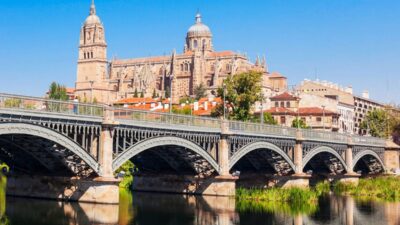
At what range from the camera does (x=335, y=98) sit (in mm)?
162375

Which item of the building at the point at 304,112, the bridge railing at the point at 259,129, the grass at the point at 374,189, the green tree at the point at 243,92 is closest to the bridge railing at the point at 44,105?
the bridge railing at the point at 259,129

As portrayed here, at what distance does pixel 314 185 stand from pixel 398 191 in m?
14.0

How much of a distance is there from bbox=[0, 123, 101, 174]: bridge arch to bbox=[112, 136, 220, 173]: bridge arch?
243cm

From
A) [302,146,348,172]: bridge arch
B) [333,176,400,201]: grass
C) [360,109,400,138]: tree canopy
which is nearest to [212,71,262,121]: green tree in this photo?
[302,146,348,172]: bridge arch

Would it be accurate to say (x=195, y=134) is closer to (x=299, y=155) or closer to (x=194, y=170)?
(x=194, y=170)

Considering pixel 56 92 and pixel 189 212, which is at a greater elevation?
pixel 56 92

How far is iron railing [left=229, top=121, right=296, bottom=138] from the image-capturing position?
60.9m

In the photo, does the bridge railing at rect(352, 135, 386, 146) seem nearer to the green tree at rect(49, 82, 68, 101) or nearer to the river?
the river

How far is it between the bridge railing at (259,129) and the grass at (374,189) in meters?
11.5

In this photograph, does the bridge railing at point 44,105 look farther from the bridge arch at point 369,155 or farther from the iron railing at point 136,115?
the bridge arch at point 369,155

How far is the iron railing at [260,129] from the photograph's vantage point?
60925mm

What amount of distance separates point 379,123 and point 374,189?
7608 centimetres

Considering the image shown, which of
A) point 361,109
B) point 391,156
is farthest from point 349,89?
point 391,156

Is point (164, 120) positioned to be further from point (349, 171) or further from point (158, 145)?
point (349, 171)
